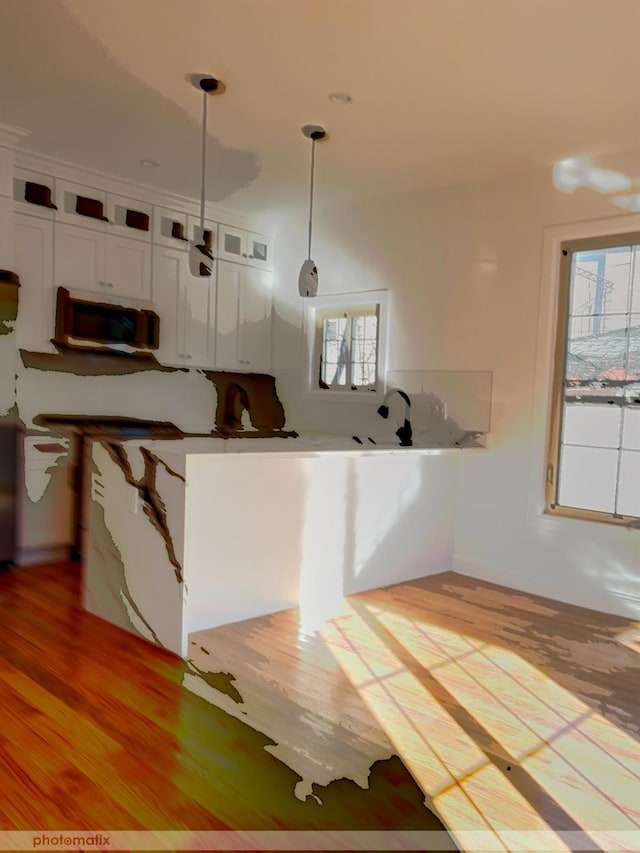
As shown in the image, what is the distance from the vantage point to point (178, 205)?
15.4ft

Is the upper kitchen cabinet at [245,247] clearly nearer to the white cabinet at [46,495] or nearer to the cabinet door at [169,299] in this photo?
the cabinet door at [169,299]

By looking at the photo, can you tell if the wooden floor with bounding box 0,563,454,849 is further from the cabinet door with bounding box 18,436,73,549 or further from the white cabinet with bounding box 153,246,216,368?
the white cabinet with bounding box 153,246,216,368

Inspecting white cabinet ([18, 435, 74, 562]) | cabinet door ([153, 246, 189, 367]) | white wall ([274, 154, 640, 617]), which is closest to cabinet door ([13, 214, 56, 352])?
white cabinet ([18, 435, 74, 562])

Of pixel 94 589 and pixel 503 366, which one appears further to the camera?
pixel 503 366

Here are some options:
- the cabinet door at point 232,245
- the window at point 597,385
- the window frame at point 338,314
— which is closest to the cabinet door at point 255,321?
the cabinet door at point 232,245

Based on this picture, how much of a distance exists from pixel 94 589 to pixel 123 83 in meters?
2.43

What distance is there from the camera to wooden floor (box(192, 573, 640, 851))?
5.96 ft

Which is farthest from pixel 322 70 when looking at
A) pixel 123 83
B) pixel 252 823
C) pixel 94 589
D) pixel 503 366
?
pixel 252 823

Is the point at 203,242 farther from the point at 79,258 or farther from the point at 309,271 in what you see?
the point at 79,258

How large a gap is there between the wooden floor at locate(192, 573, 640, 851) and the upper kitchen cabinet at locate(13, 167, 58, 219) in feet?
9.24

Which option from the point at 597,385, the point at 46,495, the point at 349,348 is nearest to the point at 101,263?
the point at 46,495

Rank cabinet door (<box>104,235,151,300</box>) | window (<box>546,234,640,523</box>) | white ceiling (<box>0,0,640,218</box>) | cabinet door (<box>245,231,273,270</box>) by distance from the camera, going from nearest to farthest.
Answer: white ceiling (<box>0,0,640,218</box>) → window (<box>546,234,640,523</box>) → cabinet door (<box>104,235,151,300</box>) → cabinet door (<box>245,231,273,270</box>)

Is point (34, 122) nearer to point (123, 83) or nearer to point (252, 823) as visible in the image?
point (123, 83)

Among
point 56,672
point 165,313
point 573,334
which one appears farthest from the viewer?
point 165,313
